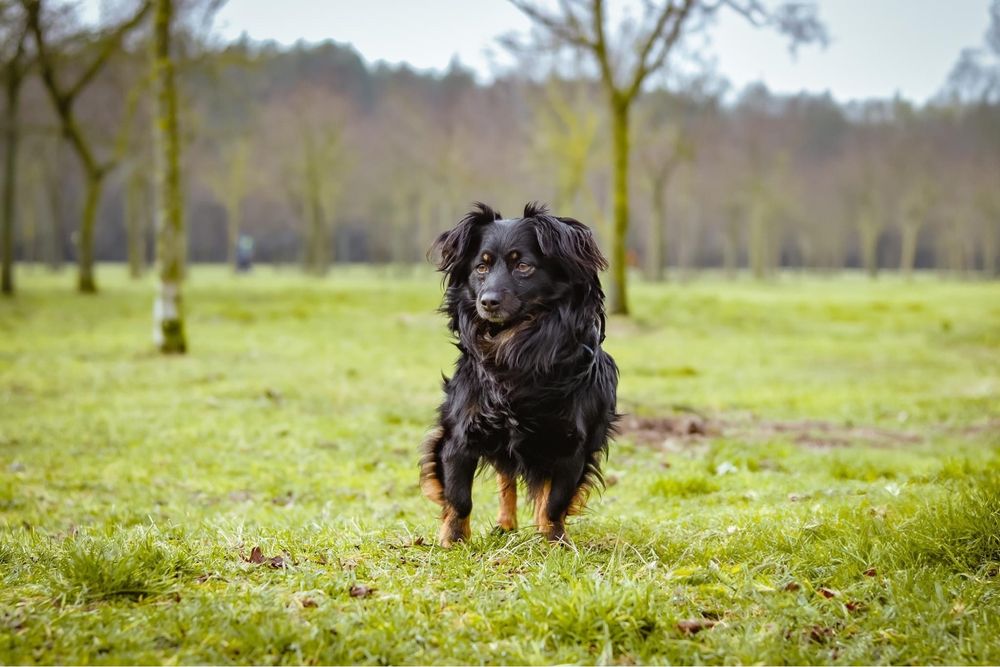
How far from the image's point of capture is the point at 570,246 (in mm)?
4434

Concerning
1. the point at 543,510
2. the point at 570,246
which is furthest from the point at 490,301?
the point at 543,510

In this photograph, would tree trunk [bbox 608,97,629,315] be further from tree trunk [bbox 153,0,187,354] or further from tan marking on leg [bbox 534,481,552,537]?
tan marking on leg [bbox 534,481,552,537]

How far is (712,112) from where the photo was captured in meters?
44.3

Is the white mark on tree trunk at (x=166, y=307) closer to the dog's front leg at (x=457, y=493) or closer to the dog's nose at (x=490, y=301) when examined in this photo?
the dog's front leg at (x=457, y=493)

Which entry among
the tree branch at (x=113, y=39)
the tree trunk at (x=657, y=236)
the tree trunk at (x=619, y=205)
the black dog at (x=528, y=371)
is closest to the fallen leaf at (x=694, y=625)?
the black dog at (x=528, y=371)

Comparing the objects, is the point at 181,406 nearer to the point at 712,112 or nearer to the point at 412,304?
the point at 412,304

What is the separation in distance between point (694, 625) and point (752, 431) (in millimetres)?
6327

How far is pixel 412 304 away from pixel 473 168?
2223 centimetres

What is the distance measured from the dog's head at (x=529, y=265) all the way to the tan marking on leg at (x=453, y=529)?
1.02 meters

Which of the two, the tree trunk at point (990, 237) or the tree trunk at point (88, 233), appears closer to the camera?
the tree trunk at point (88, 233)

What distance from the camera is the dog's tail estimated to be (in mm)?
4688

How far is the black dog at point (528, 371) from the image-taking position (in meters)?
4.39

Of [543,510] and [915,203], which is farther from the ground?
[915,203]

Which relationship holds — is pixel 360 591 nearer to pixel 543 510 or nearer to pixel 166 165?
pixel 543 510
